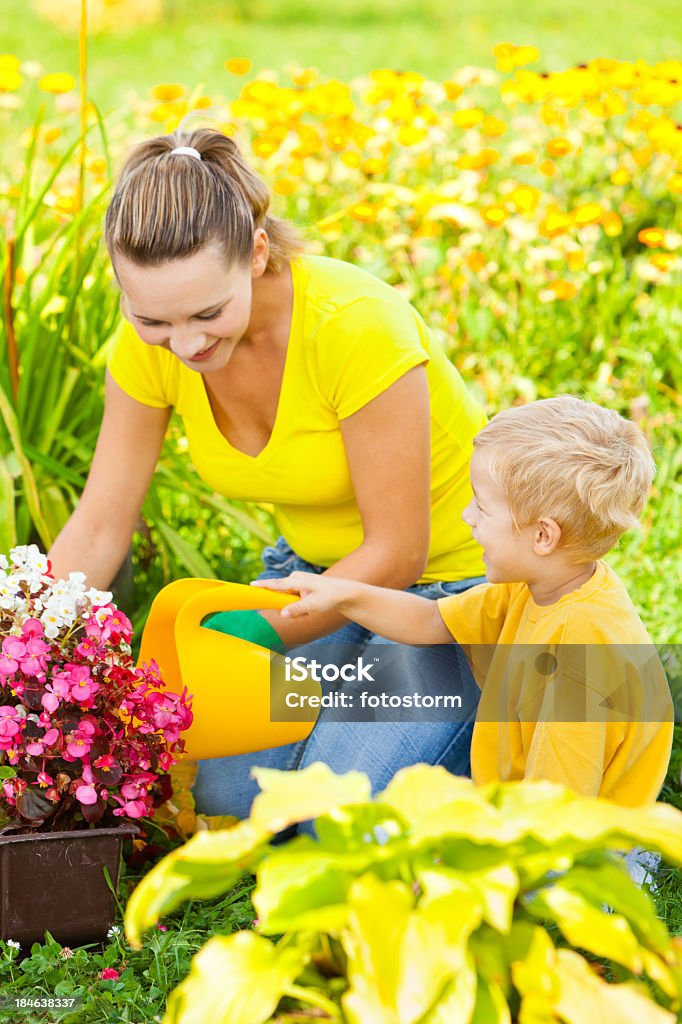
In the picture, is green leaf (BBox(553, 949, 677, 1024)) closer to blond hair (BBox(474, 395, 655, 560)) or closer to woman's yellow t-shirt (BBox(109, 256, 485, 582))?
blond hair (BBox(474, 395, 655, 560))

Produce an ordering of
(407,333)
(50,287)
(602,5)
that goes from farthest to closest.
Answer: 1. (602,5)
2. (50,287)
3. (407,333)

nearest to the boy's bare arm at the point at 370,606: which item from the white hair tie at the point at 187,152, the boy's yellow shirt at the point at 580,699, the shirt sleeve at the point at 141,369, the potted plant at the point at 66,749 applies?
the boy's yellow shirt at the point at 580,699

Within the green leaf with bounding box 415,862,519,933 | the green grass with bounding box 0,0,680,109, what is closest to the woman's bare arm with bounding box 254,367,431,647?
the green leaf with bounding box 415,862,519,933

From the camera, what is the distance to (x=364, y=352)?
6.81ft

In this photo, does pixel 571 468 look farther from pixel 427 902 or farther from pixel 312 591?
pixel 427 902

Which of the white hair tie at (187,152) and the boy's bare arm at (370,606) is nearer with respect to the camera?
the boy's bare arm at (370,606)

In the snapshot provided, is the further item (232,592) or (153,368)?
(153,368)

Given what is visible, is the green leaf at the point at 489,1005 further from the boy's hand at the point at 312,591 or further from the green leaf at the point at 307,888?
the boy's hand at the point at 312,591

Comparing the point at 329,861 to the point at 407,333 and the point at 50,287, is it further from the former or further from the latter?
the point at 50,287

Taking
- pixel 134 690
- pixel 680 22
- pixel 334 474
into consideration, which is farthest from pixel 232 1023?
pixel 680 22

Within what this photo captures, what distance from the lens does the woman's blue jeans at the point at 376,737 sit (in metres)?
2.12

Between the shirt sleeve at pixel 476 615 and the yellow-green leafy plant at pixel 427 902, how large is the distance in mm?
875

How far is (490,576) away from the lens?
1.79 m

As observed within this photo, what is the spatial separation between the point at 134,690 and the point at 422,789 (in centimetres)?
85
